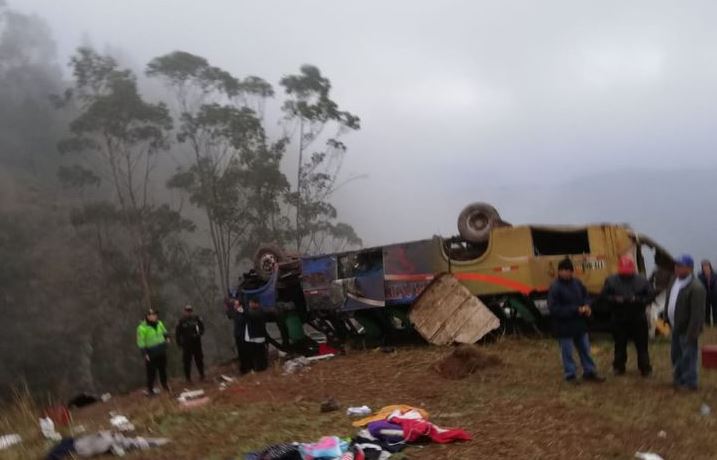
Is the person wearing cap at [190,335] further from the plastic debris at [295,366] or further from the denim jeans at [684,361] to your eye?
the denim jeans at [684,361]

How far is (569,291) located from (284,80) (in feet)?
82.7

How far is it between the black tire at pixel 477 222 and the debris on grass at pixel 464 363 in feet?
10.6

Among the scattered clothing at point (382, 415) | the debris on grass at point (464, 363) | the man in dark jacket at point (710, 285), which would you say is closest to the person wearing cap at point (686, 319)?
the debris on grass at point (464, 363)

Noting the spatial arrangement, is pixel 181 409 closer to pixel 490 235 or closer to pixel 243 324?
pixel 243 324

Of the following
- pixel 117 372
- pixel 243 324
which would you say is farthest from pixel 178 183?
pixel 243 324

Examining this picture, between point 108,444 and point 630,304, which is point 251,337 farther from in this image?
point 630,304

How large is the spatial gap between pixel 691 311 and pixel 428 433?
11.1ft

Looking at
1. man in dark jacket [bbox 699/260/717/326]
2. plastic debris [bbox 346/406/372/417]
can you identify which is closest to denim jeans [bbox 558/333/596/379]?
plastic debris [bbox 346/406/372/417]

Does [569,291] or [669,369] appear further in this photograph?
[669,369]

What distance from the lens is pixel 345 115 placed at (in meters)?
32.5

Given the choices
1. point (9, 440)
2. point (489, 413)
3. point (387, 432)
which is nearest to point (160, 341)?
point (9, 440)

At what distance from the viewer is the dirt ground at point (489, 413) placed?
5934 millimetres

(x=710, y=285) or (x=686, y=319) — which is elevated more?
(x=686, y=319)

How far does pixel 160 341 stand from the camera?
41.9 feet
